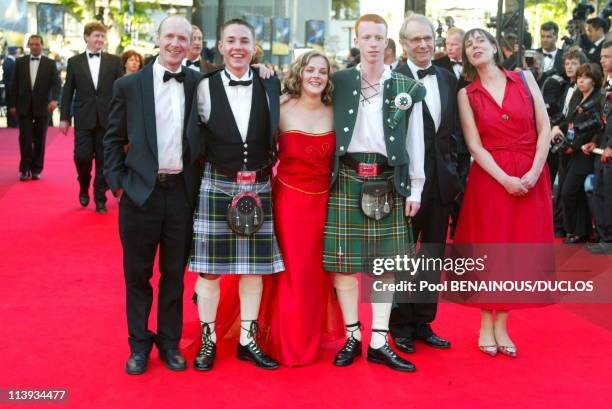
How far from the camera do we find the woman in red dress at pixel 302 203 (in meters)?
4.22

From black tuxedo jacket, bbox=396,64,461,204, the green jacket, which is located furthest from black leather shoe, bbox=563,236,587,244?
the green jacket

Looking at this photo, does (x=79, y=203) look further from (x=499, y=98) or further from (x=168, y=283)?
(x=499, y=98)

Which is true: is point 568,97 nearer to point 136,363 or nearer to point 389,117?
point 389,117

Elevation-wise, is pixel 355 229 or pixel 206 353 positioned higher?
pixel 355 229

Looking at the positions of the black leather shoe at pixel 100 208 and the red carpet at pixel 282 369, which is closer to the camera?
the red carpet at pixel 282 369

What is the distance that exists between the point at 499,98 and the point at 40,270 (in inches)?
144

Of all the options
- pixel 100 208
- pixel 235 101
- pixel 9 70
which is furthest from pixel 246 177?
pixel 9 70

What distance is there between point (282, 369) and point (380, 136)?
4.16 feet

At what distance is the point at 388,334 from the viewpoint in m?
4.79

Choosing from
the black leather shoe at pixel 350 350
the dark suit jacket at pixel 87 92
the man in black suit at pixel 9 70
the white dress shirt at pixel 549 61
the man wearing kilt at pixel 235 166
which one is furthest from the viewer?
the man in black suit at pixel 9 70

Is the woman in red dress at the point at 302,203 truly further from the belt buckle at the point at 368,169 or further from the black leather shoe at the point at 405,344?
the black leather shoe at the point at 405,344

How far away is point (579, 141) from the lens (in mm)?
7262

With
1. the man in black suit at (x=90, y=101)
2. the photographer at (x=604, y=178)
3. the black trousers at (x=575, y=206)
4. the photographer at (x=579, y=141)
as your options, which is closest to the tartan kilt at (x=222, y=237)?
the photographer at (x=604, y=178)

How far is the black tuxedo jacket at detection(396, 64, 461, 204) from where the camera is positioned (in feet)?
14.6
